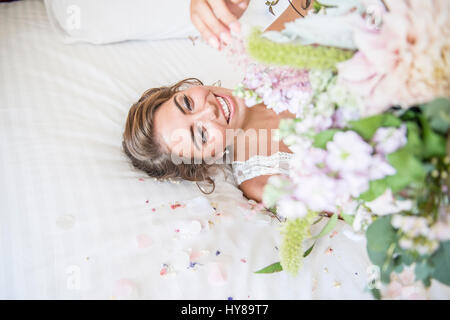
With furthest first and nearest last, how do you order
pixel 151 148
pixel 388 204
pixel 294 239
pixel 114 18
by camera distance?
pixel 114 18, pixel 151 148, pixel 294 239, pixel 388 204

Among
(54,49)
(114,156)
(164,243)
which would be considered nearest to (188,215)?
(164,243)

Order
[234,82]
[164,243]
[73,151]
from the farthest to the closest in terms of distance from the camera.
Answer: [234,82], [73,151], [164,243]

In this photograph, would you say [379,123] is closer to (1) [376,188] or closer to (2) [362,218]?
(1) [376,188]

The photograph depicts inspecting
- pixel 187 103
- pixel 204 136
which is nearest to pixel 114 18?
pixel 187 103

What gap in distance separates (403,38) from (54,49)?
1395mm

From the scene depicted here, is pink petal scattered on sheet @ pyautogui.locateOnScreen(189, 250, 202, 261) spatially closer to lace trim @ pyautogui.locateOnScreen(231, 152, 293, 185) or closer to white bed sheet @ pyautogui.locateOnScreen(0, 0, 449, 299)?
white bed sheet @ pyautogui.locateOnScreen(0, 0, 449, 299)

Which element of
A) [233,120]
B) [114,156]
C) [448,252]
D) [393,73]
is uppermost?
[393,73]

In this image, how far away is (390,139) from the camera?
1.97 feet

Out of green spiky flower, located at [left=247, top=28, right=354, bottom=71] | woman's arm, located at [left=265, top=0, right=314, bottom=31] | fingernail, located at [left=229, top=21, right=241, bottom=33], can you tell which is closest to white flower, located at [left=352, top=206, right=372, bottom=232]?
green spiky flower, located at [left=247, top=28, right=354, bottom=71]

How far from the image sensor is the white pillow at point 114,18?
155 centimetres

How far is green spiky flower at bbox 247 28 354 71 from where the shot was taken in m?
0.65

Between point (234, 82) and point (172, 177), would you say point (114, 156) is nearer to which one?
point (172, 177)

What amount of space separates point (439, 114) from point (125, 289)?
82 centimetres

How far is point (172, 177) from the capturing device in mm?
1422
